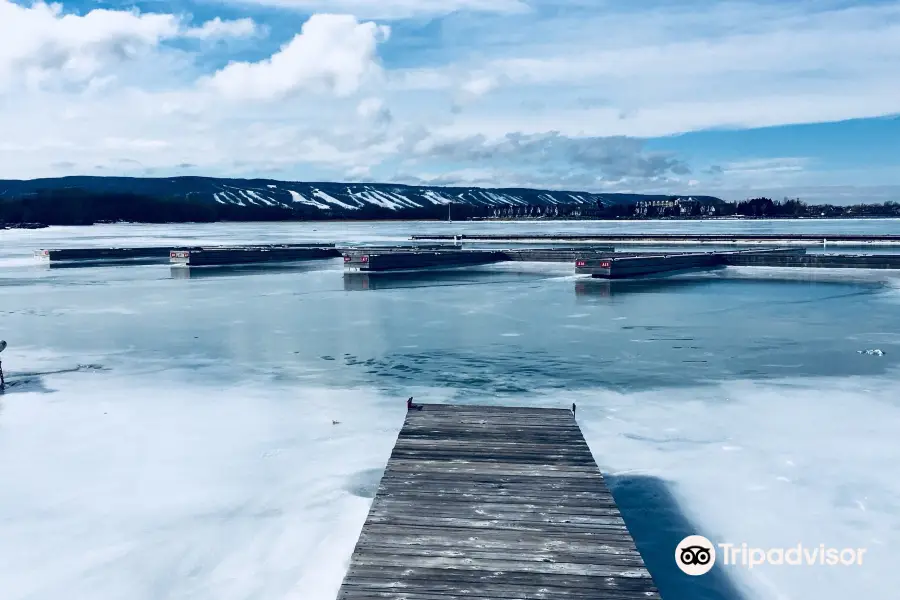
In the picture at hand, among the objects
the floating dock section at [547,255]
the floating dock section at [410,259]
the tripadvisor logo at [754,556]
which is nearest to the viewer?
the tripadvisor logo at [754,556]

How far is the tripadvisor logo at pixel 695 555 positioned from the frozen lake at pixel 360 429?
120 millimetres

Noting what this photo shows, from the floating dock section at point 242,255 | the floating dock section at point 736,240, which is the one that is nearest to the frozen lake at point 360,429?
the floating dock section at point 242,255

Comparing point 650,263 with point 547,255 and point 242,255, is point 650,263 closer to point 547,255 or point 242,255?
point 547,255

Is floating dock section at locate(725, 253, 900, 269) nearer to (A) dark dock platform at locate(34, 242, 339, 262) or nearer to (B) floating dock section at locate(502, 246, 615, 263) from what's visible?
(B) floating dock section at locate(502, 246, 615, 263)

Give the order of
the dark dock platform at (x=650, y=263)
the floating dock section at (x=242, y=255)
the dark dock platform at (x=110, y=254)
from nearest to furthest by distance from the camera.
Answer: the dark dock platform at (x=650, y=263) < the floating dock section at (x=242, y=255) < the dark dock platform at (x=110, y=254)

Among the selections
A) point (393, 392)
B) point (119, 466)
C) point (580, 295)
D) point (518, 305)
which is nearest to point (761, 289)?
point (580, 295)

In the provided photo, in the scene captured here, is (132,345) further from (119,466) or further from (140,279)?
(140,279)

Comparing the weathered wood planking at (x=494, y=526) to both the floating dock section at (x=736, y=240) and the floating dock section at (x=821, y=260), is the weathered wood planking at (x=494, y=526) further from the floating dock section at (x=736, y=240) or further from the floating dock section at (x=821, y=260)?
the floating dock section at (x=736, y=240)

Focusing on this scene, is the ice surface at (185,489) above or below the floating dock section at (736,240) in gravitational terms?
below

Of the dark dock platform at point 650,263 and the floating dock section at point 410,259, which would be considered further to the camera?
the floating dock section at point 410,259

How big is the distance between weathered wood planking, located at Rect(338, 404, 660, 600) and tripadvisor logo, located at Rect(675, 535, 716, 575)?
94 cm

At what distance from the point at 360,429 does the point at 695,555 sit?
4.95 m

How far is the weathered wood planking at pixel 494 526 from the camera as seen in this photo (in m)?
4.64

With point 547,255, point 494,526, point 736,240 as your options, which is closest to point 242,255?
point 547,255
